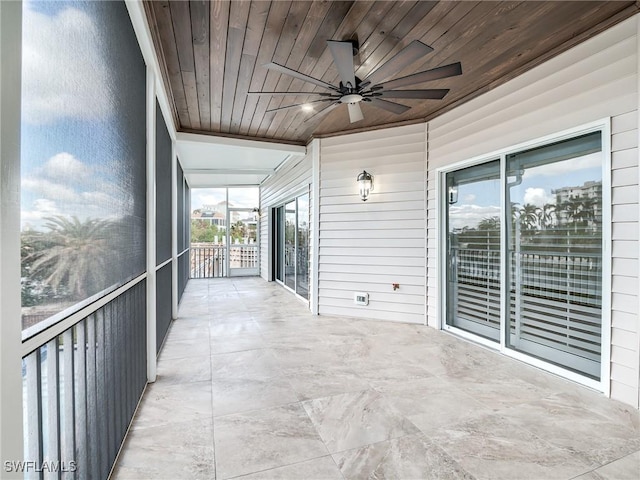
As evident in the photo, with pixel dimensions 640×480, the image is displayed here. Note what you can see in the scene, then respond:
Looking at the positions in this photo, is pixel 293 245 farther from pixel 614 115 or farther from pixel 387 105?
pixel 614 115

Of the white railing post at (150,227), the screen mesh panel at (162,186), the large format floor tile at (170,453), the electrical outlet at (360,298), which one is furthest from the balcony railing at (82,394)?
the electrical outlet at (360,298)

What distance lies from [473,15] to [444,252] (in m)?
2.64

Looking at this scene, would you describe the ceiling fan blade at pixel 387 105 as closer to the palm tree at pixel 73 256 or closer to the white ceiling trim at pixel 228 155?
the palm tree at pixel 73 256

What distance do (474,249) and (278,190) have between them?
4.79 meters

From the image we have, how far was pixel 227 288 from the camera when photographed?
766cm

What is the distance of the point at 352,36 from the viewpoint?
2648 mm

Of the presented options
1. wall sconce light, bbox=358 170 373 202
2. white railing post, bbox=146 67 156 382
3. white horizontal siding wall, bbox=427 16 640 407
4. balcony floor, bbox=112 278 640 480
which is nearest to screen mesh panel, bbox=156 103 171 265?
white railing post, bbox=146 67 156 382

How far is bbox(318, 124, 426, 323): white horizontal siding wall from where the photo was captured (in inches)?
183

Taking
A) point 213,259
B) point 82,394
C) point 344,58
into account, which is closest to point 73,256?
point 82,394

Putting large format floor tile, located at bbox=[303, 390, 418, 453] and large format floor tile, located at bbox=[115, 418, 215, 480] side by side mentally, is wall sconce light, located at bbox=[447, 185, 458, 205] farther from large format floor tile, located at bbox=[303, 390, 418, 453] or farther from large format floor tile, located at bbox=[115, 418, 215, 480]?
large format floor tile, located at bbox=[115, 418, 215, 480]

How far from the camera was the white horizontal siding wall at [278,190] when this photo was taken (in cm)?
589

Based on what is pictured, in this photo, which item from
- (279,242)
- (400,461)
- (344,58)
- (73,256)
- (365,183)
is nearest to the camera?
(73,256)

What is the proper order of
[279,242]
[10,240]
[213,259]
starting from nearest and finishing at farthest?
[10,240] < [279,242] < [213,259]

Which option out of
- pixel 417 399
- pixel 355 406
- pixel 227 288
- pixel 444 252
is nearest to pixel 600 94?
pixel 444 252
